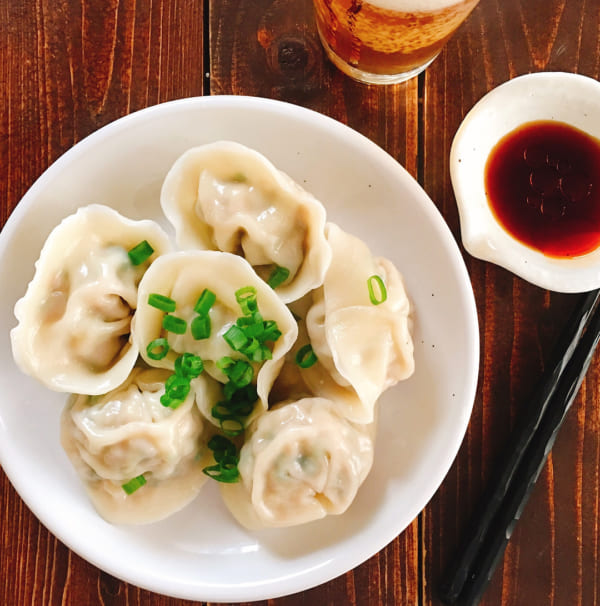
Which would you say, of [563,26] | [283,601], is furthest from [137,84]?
[283,601]

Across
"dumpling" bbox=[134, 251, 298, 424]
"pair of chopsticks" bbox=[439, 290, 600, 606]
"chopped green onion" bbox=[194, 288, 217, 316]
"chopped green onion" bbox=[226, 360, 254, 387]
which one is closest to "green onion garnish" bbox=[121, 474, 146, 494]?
"dumpling" bbox=[134, 251, 298, 424]

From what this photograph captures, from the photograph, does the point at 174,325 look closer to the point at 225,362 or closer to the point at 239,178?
the point at 225,362

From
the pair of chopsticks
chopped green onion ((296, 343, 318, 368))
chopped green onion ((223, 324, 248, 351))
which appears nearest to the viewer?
chopped green onion ((223, 324, 248, 351))

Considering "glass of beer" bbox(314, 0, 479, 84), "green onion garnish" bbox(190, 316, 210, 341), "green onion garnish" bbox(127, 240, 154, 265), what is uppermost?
"glass of beer" bbox(314, 0, 479, 84)

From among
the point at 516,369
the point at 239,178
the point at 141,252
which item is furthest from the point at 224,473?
the point at 516,369

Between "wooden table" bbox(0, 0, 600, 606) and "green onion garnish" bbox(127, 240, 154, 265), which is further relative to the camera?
"wooden table" bbox(0, 0, 600, 606)

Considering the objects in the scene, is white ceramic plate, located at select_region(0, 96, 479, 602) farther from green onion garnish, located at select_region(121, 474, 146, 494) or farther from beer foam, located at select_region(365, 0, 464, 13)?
beer foam, located at select_region(365, 0, 464, 13)

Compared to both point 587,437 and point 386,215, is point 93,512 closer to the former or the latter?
point 386,215
